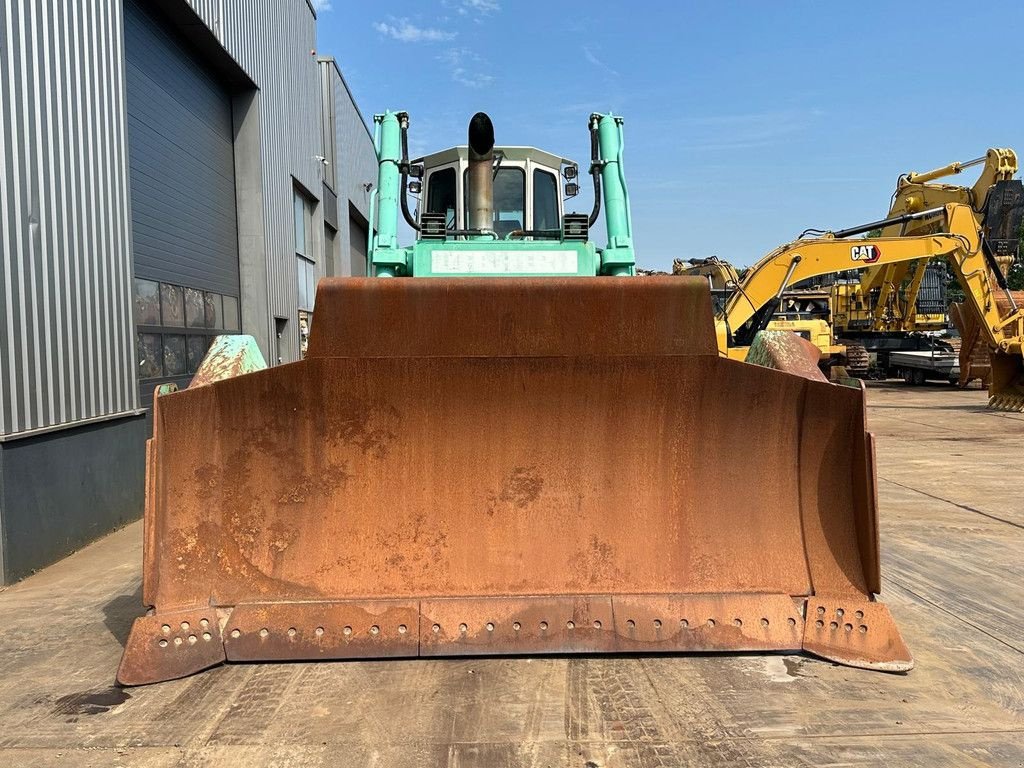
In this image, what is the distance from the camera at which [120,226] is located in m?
6.60

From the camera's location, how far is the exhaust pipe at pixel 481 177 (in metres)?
5.07

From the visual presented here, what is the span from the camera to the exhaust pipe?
5074mm

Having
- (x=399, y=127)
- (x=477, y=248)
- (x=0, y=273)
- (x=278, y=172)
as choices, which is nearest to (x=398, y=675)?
(x=477, y=248)

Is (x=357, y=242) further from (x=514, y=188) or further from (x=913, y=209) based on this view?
(x=514, y=188)

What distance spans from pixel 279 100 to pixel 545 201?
332 inches

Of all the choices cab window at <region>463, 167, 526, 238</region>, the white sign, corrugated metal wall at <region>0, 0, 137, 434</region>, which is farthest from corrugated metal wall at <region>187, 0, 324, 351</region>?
the white sign

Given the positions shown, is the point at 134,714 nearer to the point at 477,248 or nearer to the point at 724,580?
the point at 724,580

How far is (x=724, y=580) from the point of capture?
128 inches

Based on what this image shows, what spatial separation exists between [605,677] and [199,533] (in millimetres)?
1860

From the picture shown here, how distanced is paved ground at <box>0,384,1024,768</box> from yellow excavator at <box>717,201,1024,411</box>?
1079 centimetres

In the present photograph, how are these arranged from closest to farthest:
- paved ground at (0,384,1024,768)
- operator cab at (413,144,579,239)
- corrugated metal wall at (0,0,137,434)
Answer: paved ground at (0,384,1024,768) → corrugated metal wall at (0,0,137,434) → operator cab at (413,144,579,239)

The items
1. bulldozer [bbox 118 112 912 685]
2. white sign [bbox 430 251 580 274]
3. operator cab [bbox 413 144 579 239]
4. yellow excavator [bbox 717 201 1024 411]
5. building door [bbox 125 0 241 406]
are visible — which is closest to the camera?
bulldozer [bbox 118 112 912 685]

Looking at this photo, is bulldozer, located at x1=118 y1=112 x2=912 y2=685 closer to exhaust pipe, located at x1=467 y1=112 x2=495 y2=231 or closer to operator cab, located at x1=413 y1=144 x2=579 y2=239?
exhaust pipe, located at x1=467 y1=112 x2=495 y2=231

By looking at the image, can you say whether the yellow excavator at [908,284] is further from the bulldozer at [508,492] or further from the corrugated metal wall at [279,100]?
the bulldozer at [508,492]
